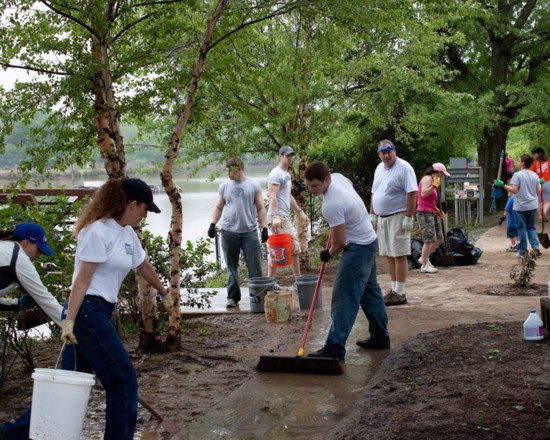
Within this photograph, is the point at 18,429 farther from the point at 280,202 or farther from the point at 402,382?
the point at 280,202

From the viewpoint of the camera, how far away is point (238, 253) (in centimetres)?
1055

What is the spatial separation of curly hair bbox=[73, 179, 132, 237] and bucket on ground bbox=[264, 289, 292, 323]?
176 inches

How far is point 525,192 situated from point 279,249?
15.4 ft

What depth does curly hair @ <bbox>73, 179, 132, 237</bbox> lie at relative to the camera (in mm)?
4930

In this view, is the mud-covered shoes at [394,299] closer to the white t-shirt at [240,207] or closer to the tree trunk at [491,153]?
the white t-shirt at [240,207]

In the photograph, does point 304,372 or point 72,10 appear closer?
point 304,372

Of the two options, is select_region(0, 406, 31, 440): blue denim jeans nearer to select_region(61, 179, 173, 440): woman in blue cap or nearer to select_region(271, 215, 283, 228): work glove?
select_region(61, 179, 173, 440): woman in blue cap

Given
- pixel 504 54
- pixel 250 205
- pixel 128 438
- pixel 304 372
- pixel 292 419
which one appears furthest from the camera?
pixel 504 54

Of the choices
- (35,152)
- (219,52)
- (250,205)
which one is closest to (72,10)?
(35,152)

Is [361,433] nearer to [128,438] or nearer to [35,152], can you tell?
[128,438]

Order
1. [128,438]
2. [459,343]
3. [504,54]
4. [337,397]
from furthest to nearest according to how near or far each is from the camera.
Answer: [504,54]
[459,343]
[337,397]
[128,438]

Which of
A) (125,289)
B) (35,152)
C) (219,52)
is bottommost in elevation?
(125,289)

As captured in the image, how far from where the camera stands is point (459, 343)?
736 cm

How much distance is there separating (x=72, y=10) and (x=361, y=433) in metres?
4.55
